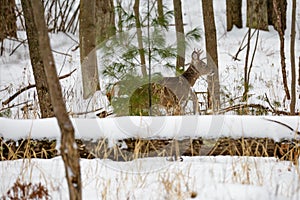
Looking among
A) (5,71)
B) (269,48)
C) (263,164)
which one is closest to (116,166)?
(263,164)

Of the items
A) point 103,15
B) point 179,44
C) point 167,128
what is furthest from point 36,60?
point 103,15

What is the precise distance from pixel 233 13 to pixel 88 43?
7.02 metres

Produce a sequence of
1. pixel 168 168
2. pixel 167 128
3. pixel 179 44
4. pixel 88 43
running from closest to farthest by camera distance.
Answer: pixel 168 168 < pixel 167 128 < pixel 179 44 < pixel 88 43

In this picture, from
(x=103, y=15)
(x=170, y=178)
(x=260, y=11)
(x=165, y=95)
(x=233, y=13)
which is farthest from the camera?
(x=233, y=13)

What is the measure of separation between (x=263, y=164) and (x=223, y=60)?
787 centimetres

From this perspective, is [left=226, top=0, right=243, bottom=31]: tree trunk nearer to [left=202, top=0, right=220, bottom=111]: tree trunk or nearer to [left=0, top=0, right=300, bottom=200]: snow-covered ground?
[left=202, top=0, right=220, bottom=111]: tree trunk

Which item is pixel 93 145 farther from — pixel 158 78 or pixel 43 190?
pixel 158 78

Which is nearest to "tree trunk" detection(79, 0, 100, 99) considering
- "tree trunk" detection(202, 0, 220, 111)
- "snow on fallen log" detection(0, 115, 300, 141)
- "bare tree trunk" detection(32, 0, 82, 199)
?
"tree trunk" detection(202, 0, 220, 111)

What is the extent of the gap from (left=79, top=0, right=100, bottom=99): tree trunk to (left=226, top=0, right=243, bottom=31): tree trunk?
672cm

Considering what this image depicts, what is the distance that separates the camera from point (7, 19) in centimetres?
1156

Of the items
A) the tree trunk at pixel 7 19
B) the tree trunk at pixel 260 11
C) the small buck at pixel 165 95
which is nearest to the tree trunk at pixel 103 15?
the tree trunk at pixel 7 19

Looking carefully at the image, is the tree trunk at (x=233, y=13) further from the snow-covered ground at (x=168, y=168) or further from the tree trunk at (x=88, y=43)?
the snow-covered ground at (x=168, y=168)

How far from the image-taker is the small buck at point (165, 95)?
501 cm

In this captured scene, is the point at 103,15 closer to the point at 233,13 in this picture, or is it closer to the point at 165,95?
the point at 165,95
